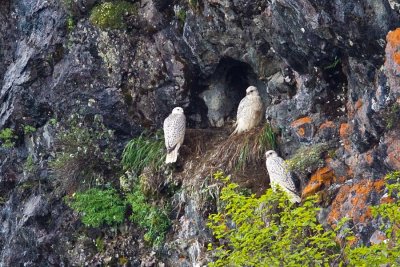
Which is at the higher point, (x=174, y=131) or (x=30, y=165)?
(x=174, y=131)

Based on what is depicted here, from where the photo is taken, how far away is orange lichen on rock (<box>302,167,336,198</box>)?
14803mm

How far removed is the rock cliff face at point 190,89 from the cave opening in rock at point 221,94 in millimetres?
21

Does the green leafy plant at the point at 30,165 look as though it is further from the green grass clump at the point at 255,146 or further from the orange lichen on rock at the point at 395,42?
the orange lichen on rock at the point at 395,42

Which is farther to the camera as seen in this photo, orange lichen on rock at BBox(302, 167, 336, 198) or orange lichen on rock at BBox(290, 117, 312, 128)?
orange lichen on rock at BBox(290, 117, 312, 128)

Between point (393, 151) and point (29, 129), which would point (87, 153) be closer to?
point (29, 129)

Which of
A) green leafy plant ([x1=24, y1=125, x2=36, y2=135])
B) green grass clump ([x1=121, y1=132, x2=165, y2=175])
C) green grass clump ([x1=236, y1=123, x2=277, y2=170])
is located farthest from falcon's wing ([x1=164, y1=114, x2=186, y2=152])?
green leafy plant ([x1=24, y1=125, x2=36, y2=135])

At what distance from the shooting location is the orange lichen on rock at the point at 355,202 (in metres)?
13.7

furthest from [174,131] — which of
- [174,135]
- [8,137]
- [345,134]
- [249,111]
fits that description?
[8,137]

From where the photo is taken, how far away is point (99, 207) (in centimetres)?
1803

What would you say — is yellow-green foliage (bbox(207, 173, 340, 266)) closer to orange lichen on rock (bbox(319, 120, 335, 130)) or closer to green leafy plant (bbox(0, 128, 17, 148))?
orange lichen on rock (bbox(319, 120, 335, 130))

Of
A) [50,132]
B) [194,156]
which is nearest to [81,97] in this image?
[50,132]

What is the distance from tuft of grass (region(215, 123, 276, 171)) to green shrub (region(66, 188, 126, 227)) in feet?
5.98

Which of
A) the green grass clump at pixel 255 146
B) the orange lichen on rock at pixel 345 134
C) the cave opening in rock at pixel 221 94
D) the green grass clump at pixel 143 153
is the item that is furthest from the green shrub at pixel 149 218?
the orange lichen on rock at pixel 345 134

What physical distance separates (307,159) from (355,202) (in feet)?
4.27
